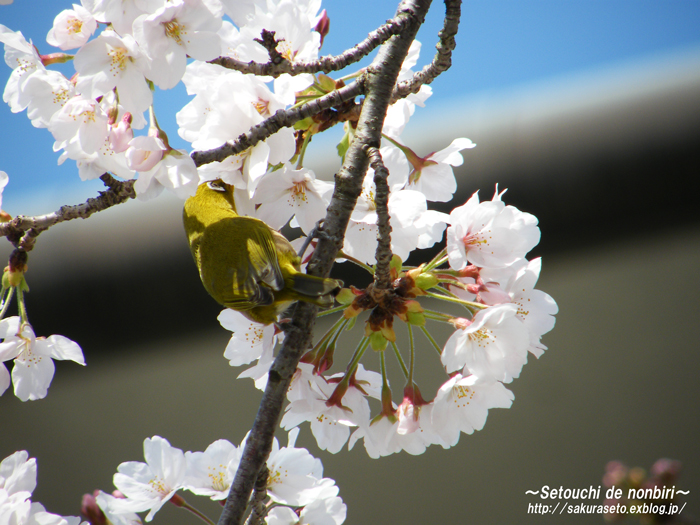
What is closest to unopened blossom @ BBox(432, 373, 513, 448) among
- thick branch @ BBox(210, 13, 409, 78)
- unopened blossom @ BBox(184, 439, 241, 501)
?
unopened blossom @ BBox(184, 439, 241, 501)

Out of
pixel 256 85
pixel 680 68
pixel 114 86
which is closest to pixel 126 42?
pixel 114 86

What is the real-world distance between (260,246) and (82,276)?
2.03 metres

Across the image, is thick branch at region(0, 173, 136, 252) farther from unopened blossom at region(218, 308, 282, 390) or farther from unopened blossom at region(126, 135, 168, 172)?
unopened blossom at region(218, 308, 282, 390)

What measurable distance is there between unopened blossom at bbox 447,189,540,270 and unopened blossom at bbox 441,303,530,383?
8 cm

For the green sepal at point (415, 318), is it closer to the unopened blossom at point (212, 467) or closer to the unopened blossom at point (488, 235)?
the unopened blossom at point (488, 235)

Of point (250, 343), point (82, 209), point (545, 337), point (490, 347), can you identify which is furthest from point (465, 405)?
point (545, 337)

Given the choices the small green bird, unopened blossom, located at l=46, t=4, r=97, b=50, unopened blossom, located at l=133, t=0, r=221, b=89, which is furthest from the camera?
the small green bird

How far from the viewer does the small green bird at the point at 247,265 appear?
2.81 feet

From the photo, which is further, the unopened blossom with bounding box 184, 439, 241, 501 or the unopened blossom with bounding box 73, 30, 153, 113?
the unopened blossom with bounding box 184, 439, 241, 501

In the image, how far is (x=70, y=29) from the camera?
625 millimetres

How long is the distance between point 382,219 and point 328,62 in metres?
0.25

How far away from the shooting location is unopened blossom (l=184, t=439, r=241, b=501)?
0.79 m

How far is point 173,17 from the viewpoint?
51cm

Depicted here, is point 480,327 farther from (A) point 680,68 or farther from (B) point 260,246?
(A) point 680,68
